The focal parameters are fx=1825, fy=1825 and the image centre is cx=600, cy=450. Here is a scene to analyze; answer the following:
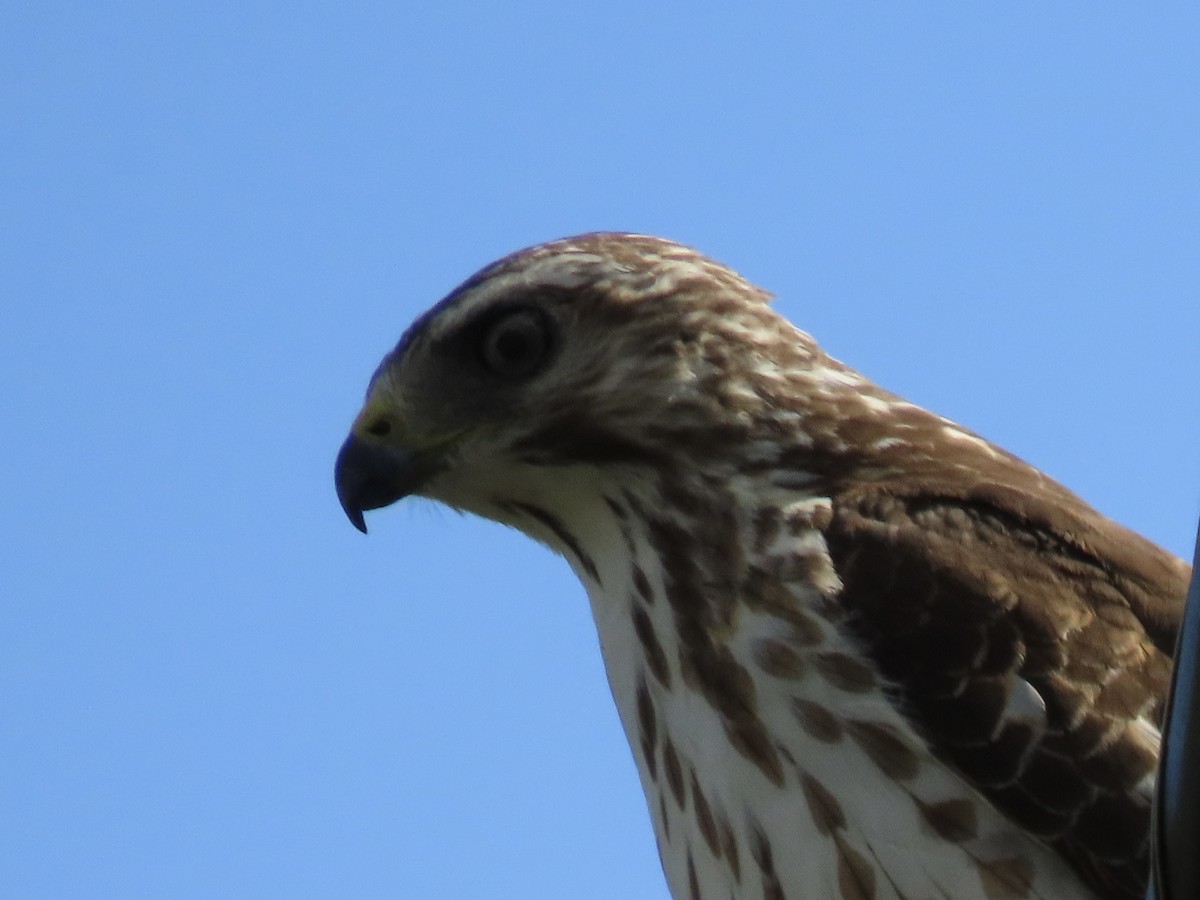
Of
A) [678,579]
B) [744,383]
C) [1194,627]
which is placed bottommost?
[1194,627]

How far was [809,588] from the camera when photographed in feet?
12.2

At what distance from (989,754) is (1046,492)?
85cm

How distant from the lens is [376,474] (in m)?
A: 4.34

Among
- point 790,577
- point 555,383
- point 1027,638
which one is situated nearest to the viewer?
point 1027,638

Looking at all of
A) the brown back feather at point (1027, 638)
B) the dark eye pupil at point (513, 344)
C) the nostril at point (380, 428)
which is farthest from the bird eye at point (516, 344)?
the brown back feather at point (1027, 638)

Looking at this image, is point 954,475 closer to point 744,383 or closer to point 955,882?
point 744,383

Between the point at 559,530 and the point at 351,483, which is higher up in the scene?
the point at 351,483

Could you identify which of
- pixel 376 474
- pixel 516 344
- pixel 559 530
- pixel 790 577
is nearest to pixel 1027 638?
pixel 790 577

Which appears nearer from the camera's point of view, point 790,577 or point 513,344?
A: point 790,577

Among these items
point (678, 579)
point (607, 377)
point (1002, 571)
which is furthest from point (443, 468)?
point (1002, 571)

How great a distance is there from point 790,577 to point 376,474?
1.11 metres

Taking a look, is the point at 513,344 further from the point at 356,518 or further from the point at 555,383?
the point at 356,518

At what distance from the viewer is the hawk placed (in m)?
3.45

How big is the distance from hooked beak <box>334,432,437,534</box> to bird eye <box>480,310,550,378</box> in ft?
0.94
